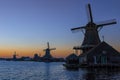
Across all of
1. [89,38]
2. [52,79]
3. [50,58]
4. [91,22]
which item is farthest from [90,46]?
[50,58]

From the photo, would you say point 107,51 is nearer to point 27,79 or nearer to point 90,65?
point 90,65

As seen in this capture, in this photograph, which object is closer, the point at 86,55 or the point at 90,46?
the point at 86,55

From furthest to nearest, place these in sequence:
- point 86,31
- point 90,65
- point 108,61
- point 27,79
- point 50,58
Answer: point 50,58
point 86,31
point 108,61
point 90,65
point 27,79

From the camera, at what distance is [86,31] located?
70.0m

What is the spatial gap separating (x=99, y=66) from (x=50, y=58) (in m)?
110

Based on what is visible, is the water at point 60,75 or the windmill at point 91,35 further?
the windmill at point 91,35

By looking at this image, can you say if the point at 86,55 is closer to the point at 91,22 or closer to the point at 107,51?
the point at 107,51

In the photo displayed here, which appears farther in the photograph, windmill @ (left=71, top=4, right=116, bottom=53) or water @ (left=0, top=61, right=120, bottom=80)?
windmill @ (left=71, top=4, right=116, bottom=53)

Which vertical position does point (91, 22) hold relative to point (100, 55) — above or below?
above

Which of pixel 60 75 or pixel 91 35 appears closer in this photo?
pixel 60 75

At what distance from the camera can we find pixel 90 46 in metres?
67.1

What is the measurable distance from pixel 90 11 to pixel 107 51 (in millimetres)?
Answer: 13397

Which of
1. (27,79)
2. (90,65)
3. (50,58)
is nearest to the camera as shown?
(27,79)

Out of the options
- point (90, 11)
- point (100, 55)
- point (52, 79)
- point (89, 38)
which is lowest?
point (52, 79)
